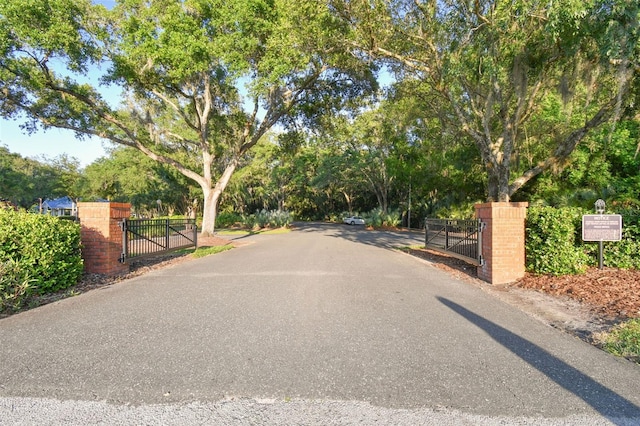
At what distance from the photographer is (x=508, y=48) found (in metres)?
8.45

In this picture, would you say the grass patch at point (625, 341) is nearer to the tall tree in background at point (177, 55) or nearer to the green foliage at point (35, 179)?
the tall tree in background at point (177, 55)

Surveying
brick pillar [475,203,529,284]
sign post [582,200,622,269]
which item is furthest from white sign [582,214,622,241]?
brick pillar [475,203,529,284]

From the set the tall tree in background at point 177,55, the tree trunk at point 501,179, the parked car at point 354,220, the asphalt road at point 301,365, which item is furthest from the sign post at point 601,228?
the parked car at point 354,220

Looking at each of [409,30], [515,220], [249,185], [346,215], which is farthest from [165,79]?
[346,215]

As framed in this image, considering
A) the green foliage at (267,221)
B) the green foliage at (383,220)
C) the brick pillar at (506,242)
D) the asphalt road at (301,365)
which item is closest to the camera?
the asphalt road at (301,365)

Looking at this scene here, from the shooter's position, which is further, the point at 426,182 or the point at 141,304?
the point at 426,182

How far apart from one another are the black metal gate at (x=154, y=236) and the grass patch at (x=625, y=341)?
875 centimetres

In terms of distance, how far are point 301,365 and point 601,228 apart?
6.61 metres

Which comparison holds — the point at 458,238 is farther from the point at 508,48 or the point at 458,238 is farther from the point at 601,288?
the point at 508,48

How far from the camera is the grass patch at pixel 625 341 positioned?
3614 millimetres

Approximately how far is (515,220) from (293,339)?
5.49m

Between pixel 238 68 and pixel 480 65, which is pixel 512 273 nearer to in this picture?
pixel 480 65

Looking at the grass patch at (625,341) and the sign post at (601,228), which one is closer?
the grass patch at (625,341)

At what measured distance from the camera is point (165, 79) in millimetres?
16203
